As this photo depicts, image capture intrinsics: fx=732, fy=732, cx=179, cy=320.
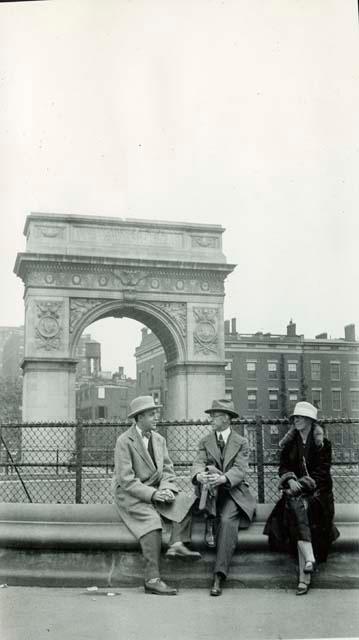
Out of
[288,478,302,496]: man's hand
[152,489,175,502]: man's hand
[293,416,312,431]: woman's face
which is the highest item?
[293,416,312,431]: woman's face

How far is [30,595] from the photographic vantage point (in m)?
5.38

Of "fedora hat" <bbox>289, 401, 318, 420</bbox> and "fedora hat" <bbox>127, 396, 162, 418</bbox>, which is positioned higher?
"fedora hat" <bbox>127, 396, 162, 418</bbox>

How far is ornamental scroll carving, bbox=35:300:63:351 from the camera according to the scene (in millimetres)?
28663

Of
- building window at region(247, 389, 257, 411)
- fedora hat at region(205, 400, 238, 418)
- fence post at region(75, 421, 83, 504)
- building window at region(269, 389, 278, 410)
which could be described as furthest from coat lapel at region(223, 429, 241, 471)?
building window at region(269, 389, 278, 410)

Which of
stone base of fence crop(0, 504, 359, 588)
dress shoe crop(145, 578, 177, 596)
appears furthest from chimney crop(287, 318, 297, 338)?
dress shoe crop(145, 578, 177, 596)

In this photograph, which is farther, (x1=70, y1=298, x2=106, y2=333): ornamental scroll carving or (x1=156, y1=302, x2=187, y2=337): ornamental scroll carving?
(x1=156, y1=302, x2=187, y2=337): ornamental scroll carving

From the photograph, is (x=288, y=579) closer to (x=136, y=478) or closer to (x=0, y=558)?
(x=136, y=478)

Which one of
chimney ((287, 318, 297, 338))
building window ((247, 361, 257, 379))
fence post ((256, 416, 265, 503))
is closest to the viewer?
fence post ((256, 416, 265, 503))

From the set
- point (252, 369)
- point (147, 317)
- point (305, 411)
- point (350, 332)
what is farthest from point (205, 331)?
point (350, 332)

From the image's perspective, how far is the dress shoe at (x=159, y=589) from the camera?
533 cm

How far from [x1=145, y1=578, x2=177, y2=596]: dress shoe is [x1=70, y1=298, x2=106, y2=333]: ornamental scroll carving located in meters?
24.3

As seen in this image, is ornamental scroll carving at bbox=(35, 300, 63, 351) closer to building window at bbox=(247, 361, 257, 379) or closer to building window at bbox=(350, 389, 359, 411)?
building window at bbox=(247, 361, 257, 379)

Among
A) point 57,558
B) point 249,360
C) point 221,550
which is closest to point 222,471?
point 221,550

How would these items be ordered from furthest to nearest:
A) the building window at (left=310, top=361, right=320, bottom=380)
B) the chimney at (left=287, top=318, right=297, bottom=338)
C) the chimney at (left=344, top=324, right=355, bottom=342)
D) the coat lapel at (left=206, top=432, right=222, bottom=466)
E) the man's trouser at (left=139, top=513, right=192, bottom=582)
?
the chimney at (left=287, top=318, right=297, bottom=338) → the chimney at (left=344, top=324, right=355, bottom=342) → the building window at (left=310, top=361, right=320, bottom=380) → the coat lapel at (left=206, top=432, right=222, bottom=466) → the man's trouser at (left=139, top=513, right=192, bottom=582)
